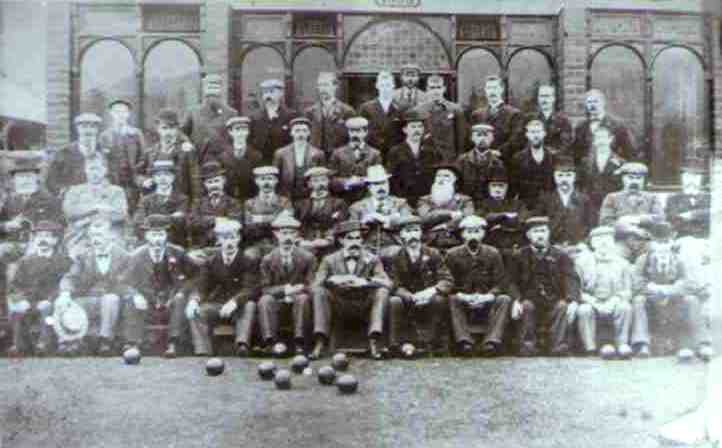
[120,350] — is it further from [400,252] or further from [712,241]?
[712,241]

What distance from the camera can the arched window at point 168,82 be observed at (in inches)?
237

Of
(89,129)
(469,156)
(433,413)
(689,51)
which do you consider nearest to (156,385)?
(433,413)

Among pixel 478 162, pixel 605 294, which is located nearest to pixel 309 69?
pixel 478 162

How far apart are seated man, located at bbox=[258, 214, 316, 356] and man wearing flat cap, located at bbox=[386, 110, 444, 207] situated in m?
0.75

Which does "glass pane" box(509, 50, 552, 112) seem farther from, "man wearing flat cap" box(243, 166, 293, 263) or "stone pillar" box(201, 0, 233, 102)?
"stone pillar" box(201, 0, 233, 102)

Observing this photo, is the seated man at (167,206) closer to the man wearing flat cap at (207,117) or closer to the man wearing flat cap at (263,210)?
the man wearing flat cap at (207,117)

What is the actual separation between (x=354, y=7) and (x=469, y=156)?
132 centimetres

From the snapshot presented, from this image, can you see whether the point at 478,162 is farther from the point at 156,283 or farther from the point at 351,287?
the point at 156,283

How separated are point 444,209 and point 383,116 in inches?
31.0

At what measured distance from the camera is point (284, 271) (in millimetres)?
5715

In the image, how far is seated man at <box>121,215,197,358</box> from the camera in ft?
18.4

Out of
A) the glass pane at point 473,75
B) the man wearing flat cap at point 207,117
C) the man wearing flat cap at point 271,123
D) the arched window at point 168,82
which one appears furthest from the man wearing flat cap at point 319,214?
the glass pane at point 473,75

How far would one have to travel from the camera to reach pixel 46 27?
585 cm

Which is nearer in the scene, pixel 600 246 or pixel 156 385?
pixel 156 385
